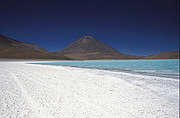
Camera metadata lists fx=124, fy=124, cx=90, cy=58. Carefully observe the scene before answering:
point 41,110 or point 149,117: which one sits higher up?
point 41,110

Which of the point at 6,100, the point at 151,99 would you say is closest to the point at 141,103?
the point at 151,99

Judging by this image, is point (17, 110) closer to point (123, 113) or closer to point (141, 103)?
point (123, 113)

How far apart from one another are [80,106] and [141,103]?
2.95 metres

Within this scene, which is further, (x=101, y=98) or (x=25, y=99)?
(x=101, y=98)

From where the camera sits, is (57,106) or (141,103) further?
(141,103)

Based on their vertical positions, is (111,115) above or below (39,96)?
below

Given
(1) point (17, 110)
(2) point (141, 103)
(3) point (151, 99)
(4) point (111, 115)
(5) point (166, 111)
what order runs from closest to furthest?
(1) point (17, 110)
(4) point (111, 115)
(5) point (166, 111)
(2) point (141, 103)
(3) point (151, 99)

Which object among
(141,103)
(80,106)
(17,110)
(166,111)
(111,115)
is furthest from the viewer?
(141,103)

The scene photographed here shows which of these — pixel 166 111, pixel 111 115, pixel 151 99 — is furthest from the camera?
pixel 151 99

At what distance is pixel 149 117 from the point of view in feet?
15.4

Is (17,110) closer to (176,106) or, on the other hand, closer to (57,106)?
(57,106)

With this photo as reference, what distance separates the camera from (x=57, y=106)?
4.68 metres

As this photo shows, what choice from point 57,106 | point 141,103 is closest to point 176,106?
point 141,103

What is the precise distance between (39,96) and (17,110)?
1.36 metres
